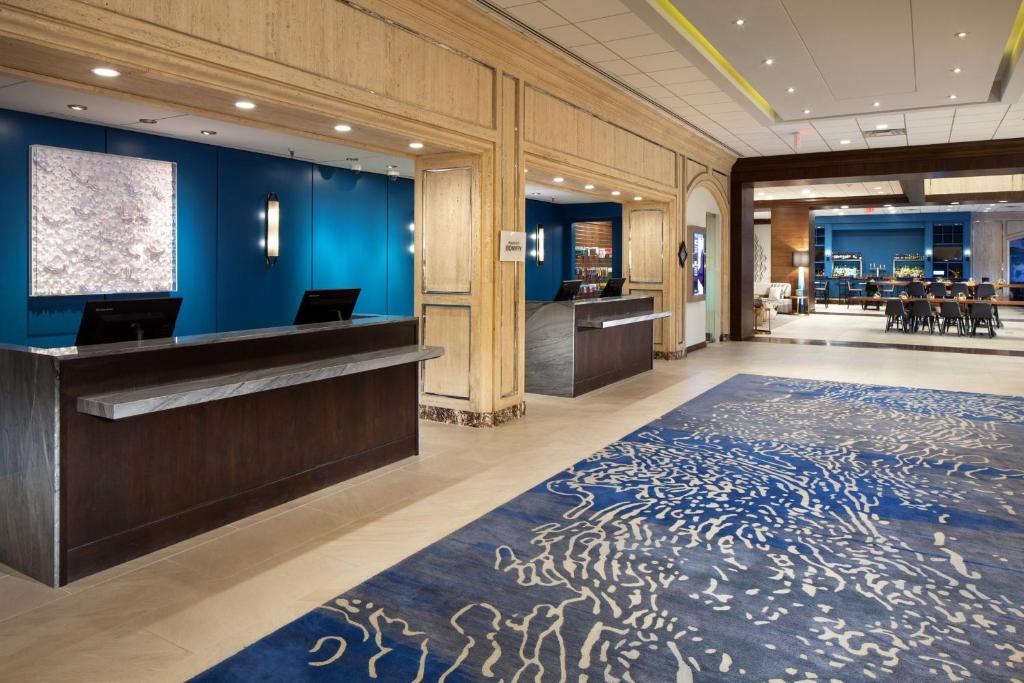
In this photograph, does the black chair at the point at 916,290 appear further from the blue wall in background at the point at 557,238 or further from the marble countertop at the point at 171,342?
the marble countertop at the point at 171,342

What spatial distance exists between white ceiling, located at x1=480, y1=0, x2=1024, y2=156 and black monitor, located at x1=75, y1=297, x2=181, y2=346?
11.6ft

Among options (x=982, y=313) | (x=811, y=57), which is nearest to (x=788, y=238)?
(x=982, y=313)

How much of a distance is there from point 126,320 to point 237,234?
19.6 ft

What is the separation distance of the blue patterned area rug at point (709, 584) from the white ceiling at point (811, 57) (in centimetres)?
368

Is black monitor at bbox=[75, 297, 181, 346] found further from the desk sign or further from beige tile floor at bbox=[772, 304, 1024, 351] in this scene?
beige tile floor at bbox=[772, 304, 1024, 351]

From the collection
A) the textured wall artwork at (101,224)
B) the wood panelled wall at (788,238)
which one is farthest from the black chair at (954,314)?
the textured wall artwork at (101,224)

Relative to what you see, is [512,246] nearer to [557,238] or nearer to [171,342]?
[171,342]

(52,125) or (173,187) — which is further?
(173,187)

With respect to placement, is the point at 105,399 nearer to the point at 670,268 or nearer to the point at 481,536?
the point at 481,536

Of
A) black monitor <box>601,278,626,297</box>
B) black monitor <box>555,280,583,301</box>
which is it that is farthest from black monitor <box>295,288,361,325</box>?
black monitor <box>601,278,626,297</box>

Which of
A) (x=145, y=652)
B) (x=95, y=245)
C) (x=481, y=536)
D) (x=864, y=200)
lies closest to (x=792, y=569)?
(x=481, y=536)

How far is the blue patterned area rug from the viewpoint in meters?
2.55

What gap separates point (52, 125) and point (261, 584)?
21.1ft

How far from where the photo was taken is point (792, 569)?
3.37 metres
